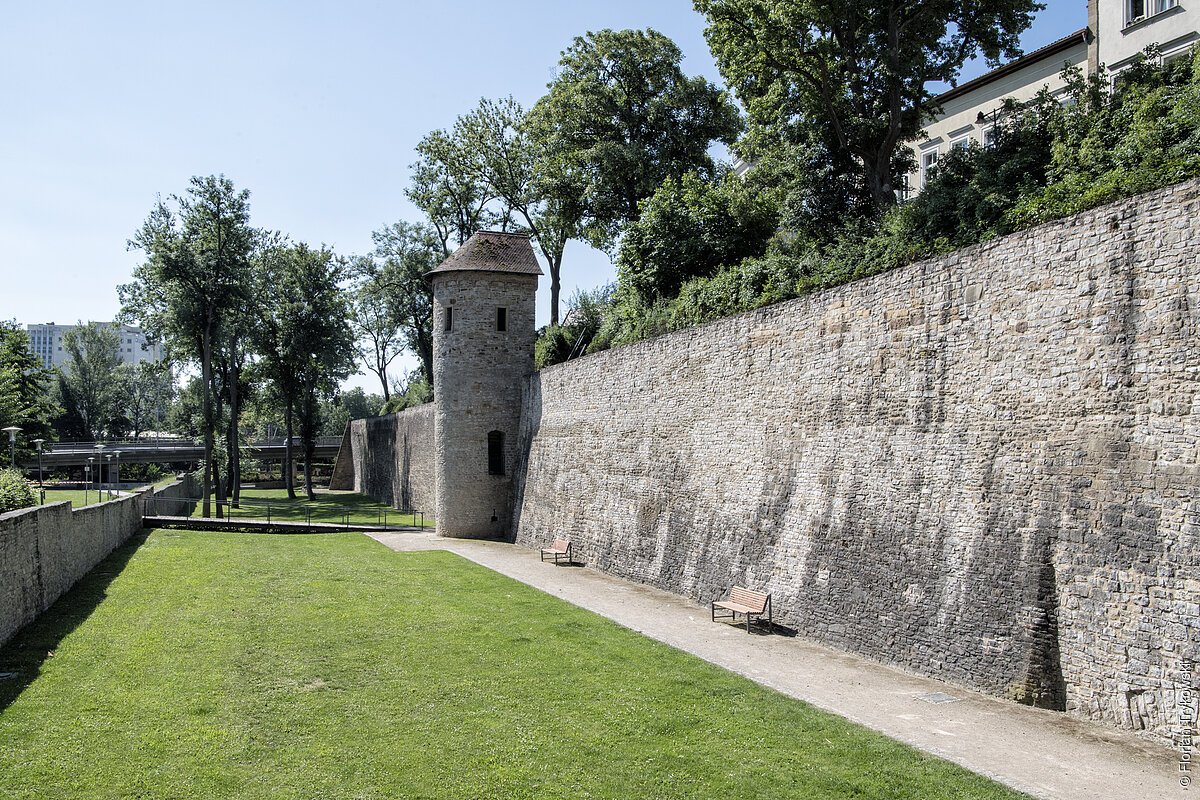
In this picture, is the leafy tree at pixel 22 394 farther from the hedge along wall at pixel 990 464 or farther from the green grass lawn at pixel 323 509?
the hedge along wall at pixel 990 464

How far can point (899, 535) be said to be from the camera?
421 inches

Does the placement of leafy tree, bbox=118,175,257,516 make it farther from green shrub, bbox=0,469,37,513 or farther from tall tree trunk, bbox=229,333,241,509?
green shrub, bbox=0,469,37,513

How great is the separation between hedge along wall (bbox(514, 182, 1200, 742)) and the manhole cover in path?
317 millimetres

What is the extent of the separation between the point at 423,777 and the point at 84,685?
4.47m

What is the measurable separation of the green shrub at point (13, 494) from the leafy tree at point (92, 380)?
250 feet

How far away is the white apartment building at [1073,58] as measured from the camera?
2103 centimetres

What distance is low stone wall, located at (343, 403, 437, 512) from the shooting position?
35.0m

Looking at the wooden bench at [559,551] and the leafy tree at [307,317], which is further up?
the leafy tree at [307,317]

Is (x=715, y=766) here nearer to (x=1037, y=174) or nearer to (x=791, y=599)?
(x=791, y=599)

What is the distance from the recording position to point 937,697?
916 centimetres

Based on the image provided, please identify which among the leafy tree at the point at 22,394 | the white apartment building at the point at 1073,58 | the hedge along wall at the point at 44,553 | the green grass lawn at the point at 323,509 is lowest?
the green grass lawn at the point at 323,509

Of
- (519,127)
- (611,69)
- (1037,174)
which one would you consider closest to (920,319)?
(1037,174)

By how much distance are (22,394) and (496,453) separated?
81.3 feet

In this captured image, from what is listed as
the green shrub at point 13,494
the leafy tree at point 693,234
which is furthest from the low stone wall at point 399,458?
the green shrub at point 13,494
